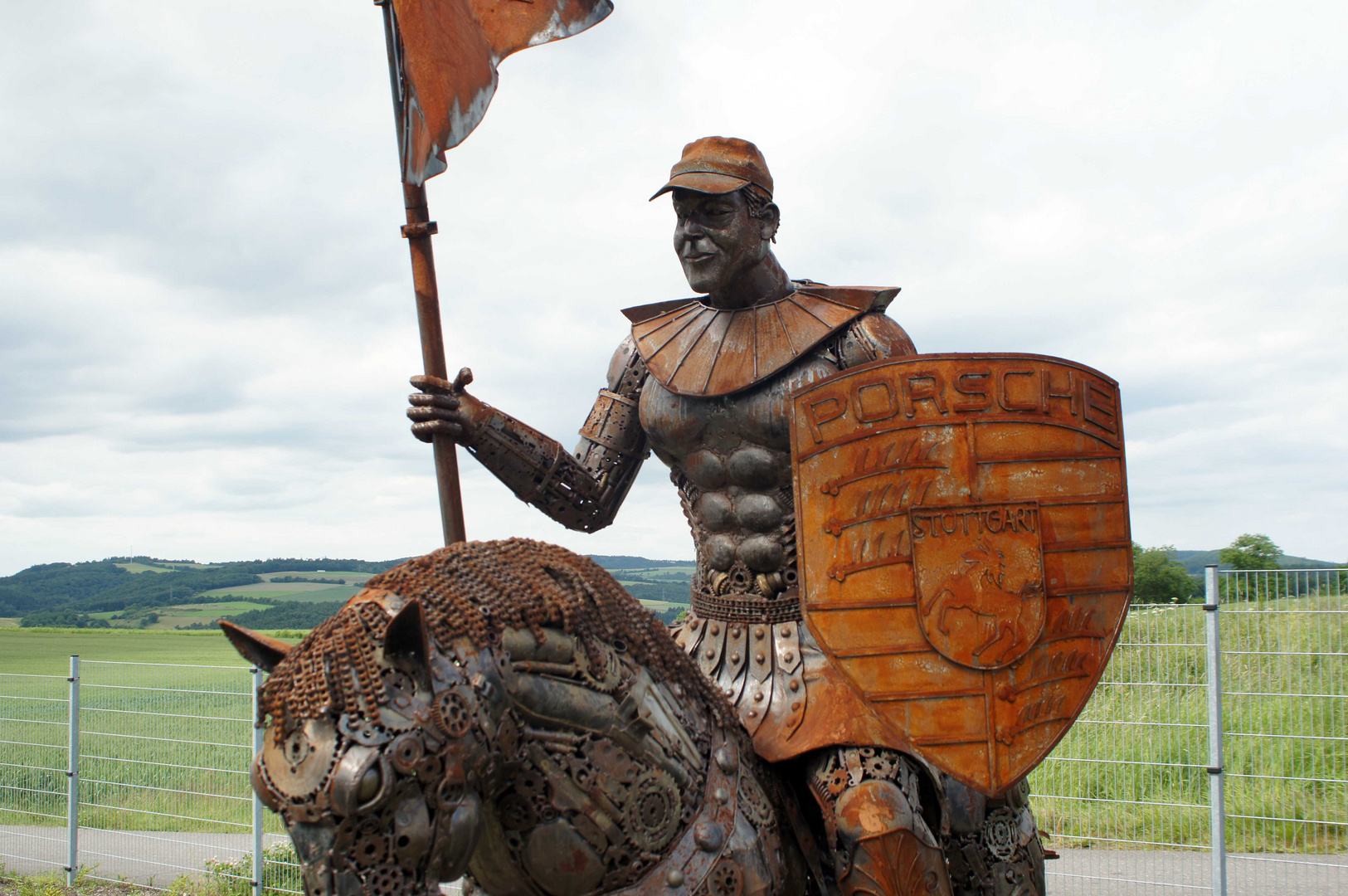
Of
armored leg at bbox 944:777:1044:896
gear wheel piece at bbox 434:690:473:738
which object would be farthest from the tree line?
gear wheel piece at bbox 434:690:473:738

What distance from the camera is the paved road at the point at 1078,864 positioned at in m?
7.45

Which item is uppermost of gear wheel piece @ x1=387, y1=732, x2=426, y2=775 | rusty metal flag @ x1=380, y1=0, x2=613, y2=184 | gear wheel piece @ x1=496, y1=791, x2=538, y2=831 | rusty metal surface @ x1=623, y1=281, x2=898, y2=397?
rusty metal flag @ x1=380, y1=0, x2=613, y2=184

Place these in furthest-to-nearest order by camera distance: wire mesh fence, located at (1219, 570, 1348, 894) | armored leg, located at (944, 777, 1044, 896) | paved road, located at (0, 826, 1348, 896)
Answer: paved road, located at (0, 826, 1348, 896), wire mesh fence, located at (1219, 570, 1348, 894), armored leg, located at (944, 777, 1044, 896)

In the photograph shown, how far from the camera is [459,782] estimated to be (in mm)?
1917

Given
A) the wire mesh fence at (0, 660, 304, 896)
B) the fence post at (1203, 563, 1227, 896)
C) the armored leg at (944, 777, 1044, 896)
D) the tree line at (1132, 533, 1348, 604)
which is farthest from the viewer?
the tree line at (1132, 533, 1348, 604)

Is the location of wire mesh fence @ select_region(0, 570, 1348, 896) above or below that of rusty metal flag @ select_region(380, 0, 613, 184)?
below

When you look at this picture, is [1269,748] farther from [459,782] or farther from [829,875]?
[459,782]

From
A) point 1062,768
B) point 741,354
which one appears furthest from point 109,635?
point 741,354

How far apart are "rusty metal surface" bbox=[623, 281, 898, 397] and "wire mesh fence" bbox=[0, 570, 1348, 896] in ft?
16.2

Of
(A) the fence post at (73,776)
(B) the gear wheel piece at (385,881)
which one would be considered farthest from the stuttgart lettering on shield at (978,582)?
(A) the fence post at (73,776)

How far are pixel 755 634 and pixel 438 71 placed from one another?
1989 millimetres

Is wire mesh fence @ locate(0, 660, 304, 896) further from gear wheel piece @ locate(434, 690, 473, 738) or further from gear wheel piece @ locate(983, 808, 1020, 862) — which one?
gear wheel piece @ locate(434, 690, 473, 738)

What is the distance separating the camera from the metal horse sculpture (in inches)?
73.3

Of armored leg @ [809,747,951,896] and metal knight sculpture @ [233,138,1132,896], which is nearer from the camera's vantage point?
metal knight sculpture @ [233,138,1132,896]
